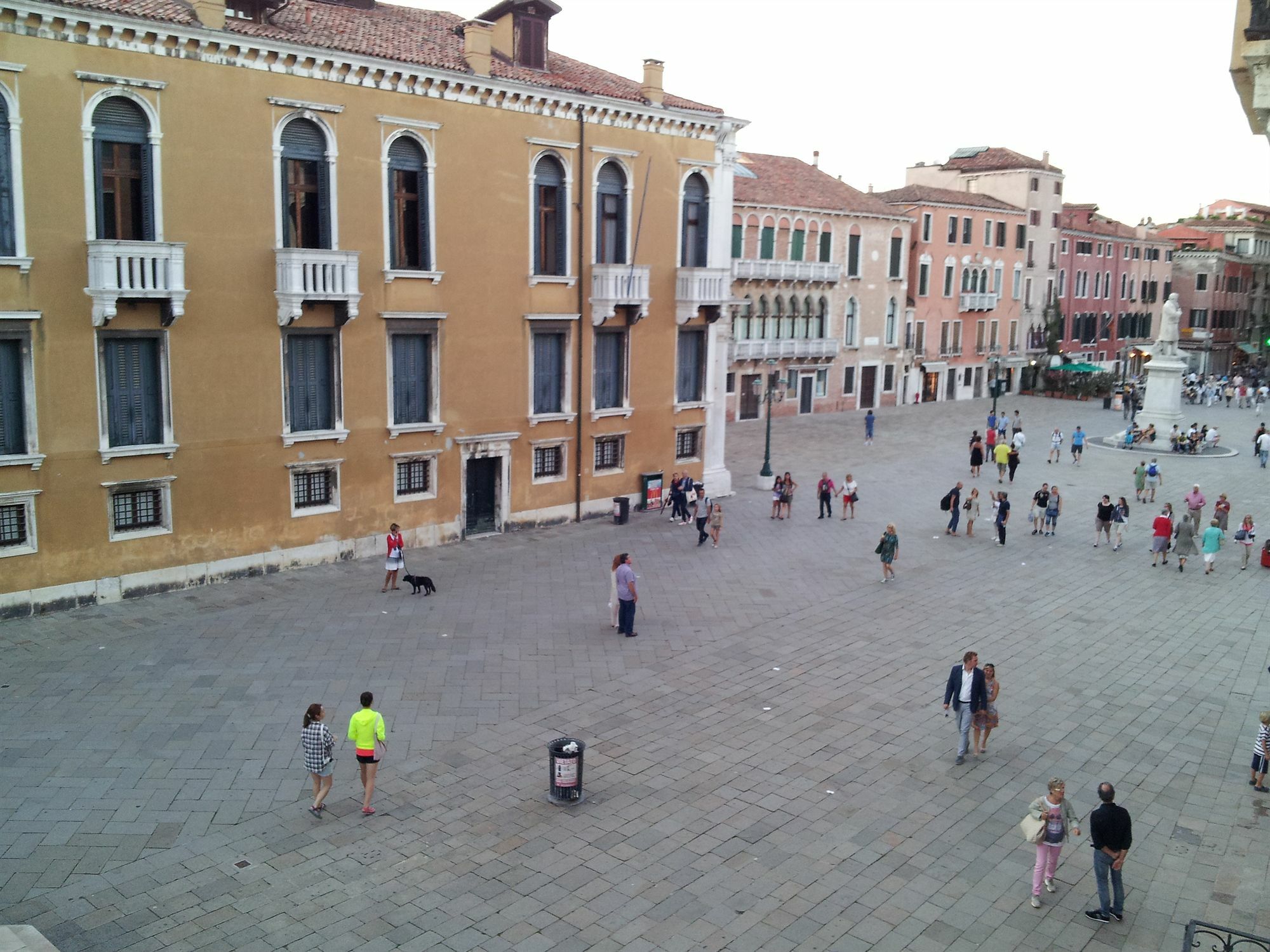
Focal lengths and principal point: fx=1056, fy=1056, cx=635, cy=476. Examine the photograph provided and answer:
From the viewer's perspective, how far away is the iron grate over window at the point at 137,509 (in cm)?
1905

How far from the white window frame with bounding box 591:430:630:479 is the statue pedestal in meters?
27.9

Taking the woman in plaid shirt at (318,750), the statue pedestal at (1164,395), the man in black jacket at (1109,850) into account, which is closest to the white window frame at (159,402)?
the woman in plaid shirt at (318,750)

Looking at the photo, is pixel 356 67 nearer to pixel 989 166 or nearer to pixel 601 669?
pixel 601 669

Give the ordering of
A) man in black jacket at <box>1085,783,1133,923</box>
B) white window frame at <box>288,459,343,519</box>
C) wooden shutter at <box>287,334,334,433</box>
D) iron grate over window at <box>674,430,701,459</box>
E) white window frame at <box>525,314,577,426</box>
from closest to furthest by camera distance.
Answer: man in black jacket at <box>1085,783,1133,923</box> < wooden shutter at <box>287,334,334,433</box> < white window frame at <box>288,459,343,519</box> < white window frame at <box>525,314,577,426</box> < iron grate over window at <box>674,430,701,459</box>

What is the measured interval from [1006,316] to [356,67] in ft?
172

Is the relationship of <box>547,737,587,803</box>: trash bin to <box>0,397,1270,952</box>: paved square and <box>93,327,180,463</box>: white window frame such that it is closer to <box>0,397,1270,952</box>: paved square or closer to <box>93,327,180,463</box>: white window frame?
<box>0,397,1270,952</box>: paved square

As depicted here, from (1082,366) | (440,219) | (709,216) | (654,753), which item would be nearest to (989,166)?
(1082,366)

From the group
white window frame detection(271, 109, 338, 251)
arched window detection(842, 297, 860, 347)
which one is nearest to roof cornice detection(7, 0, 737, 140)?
white window frame detection(271, 109, 338, 251)

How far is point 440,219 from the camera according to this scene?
2288cm

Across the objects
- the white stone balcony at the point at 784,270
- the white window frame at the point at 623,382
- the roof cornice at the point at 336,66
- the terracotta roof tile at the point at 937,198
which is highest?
the terracotta roof tile at the point at 937,198

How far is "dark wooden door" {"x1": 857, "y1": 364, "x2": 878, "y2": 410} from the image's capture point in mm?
55031

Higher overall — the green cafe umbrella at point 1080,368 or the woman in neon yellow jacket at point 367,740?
the green cafe umbrella at point 1080,368

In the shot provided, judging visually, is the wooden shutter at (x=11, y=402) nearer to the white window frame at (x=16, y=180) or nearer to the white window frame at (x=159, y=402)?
the white window frame at (x=159, y=402)

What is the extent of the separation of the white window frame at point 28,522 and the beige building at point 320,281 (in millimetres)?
32
